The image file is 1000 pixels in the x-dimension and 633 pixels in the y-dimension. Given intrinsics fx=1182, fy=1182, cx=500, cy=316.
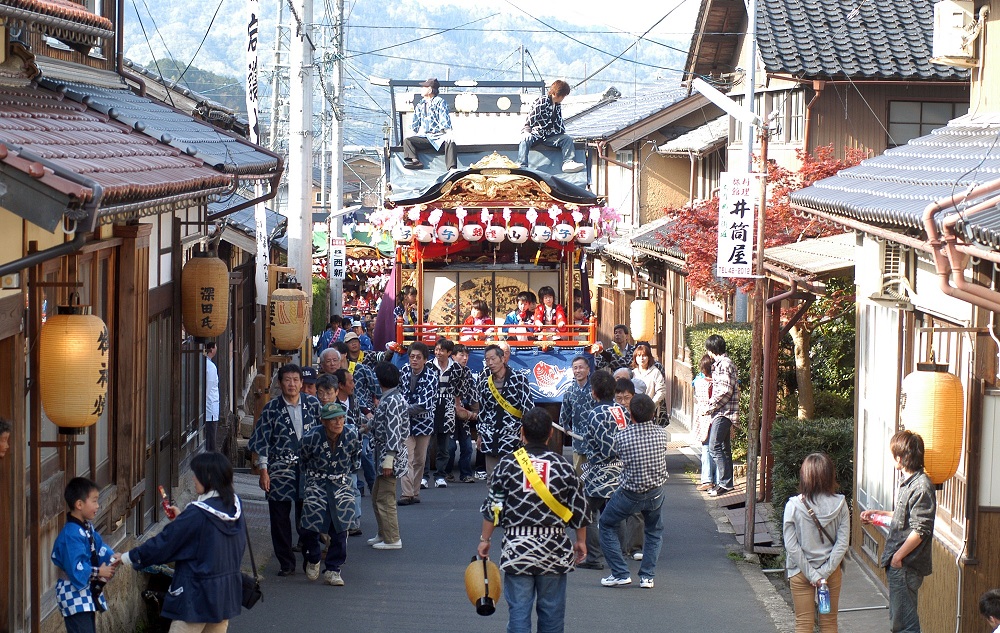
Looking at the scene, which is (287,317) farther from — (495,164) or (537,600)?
(537,600)

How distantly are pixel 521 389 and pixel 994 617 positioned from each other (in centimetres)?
789

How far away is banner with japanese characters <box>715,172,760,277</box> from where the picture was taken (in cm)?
1191

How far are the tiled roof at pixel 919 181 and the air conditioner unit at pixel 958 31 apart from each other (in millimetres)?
703

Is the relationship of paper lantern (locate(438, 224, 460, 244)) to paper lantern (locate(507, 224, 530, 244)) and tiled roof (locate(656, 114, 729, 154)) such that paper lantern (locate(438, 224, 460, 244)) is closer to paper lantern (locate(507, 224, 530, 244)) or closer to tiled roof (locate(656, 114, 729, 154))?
paper lantern (locate(507, 224, 530, 244))

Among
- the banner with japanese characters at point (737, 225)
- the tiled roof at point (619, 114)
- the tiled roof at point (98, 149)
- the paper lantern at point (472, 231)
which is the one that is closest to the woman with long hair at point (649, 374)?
the banner with japanese characters at point (737, 225)

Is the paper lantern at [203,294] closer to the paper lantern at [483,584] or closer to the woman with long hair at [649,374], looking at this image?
the paper lantern at [483,584]

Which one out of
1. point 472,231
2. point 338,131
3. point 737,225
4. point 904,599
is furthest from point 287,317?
point 338,131

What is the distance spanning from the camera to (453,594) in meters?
9.95

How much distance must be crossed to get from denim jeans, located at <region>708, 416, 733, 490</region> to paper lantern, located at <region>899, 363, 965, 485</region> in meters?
6.87

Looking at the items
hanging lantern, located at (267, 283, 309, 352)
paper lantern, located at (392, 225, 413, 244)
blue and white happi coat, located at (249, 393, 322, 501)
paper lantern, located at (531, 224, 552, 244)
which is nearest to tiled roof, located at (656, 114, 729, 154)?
paper lantern, located at (531, 224, 552, 244)

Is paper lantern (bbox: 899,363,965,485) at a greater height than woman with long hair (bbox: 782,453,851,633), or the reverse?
paper lantern (bbox: 899,363,965,485)

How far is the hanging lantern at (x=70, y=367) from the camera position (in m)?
6.55

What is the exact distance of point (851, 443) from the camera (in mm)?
11945

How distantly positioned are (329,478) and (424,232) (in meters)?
8.77
